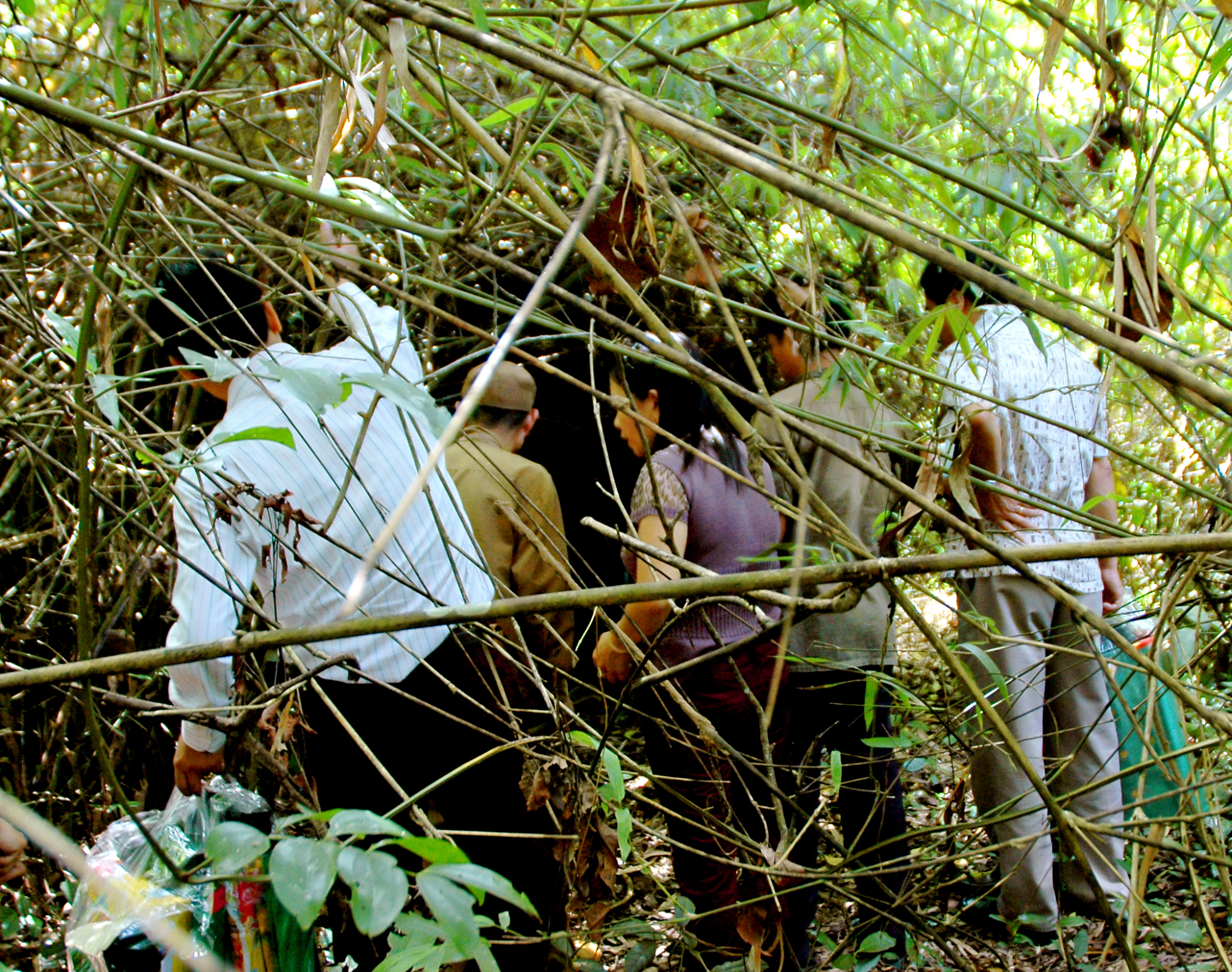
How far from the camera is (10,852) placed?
1.20 meters

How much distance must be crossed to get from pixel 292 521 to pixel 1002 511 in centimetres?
146

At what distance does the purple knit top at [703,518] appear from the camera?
2.15m

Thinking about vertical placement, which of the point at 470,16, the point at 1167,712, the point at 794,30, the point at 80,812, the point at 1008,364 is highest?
the point at 794,30

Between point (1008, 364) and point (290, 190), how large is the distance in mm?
2070

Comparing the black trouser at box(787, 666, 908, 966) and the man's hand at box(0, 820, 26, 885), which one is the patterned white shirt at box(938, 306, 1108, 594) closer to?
the black trouser at box(787, 666, 908, 966)

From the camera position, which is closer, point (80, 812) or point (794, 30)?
point (80, 812)

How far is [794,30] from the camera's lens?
2836mm

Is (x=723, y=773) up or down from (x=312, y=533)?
down

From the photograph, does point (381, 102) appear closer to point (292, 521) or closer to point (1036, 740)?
point (292, 521)

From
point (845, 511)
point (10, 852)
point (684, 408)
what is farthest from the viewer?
point (845, 511)

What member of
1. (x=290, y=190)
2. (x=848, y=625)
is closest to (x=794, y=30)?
(x=848, y=625)

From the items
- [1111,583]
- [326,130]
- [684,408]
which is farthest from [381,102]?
[1111,583]

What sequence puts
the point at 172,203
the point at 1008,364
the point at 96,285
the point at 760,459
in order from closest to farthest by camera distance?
the point at 760,459 → the point at 96,285 → the point at 172,203 → the point at 1008,364

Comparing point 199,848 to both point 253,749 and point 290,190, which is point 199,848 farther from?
point 290,190
